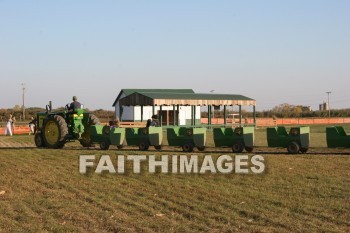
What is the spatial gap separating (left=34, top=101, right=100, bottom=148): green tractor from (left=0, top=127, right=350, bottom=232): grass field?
6.75 meters

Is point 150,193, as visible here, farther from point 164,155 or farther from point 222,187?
point 164,155

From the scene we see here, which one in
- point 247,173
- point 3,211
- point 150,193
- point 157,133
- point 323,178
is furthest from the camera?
point 157,133

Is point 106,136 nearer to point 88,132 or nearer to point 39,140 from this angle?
point 88,132

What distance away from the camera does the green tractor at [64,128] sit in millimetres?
22016

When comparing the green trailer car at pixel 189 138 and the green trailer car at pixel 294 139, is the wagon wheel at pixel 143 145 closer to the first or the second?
the green trailer car at pixel 189 138

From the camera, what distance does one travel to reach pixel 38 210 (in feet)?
30.2

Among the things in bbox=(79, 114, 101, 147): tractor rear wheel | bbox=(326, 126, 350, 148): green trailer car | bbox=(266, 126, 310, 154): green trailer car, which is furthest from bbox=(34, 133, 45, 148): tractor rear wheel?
bbox=(326, 126, 350, 148): green trailer car

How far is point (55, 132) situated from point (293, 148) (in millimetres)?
A: 9356

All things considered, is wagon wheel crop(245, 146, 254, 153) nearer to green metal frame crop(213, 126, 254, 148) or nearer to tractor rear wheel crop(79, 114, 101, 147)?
green metal frame crop(213, 126, 254, 148)

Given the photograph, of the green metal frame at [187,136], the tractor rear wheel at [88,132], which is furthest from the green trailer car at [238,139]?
the tractor rear wheel at [88,132]

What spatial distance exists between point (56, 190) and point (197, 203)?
3.21 metres

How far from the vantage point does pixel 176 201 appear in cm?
992

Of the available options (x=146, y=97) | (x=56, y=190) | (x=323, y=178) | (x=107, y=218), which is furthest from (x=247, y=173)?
(x=146, y=97)

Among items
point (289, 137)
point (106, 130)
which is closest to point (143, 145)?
point (106, 130)
